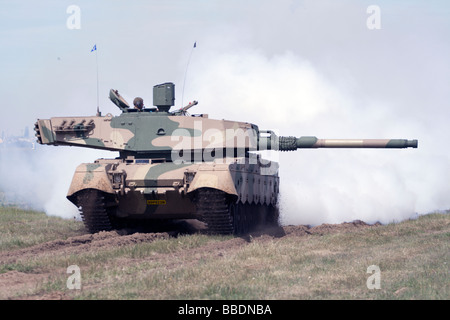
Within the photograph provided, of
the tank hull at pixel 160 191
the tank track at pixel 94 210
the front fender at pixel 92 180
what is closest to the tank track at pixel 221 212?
the tank hull at pixel 160 191

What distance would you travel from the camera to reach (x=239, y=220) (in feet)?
58.5

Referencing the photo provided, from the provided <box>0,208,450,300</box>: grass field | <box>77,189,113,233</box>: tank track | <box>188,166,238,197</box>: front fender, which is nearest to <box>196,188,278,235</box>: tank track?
<box>188,166,238,197</box>: front fender

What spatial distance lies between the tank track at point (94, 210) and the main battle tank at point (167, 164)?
2cm

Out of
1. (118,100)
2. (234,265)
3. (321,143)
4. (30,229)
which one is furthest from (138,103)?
(234,265)

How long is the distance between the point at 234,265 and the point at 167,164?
512 cm

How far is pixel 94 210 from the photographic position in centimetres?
1684

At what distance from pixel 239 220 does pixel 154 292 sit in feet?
27.2

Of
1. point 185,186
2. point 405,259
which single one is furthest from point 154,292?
point 185,186

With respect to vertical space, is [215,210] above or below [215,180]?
below

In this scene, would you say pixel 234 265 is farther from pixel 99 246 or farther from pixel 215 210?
pixel 215 210

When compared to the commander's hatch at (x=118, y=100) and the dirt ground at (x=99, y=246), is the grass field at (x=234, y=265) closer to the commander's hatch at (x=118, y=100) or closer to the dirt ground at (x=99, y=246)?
the dirt ground at (x=99, y=246)

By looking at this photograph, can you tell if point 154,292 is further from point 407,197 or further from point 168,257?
point 407,197

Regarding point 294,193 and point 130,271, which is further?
point 294,193

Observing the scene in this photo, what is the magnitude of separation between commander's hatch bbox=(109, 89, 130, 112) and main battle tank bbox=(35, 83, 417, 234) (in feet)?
0.08
